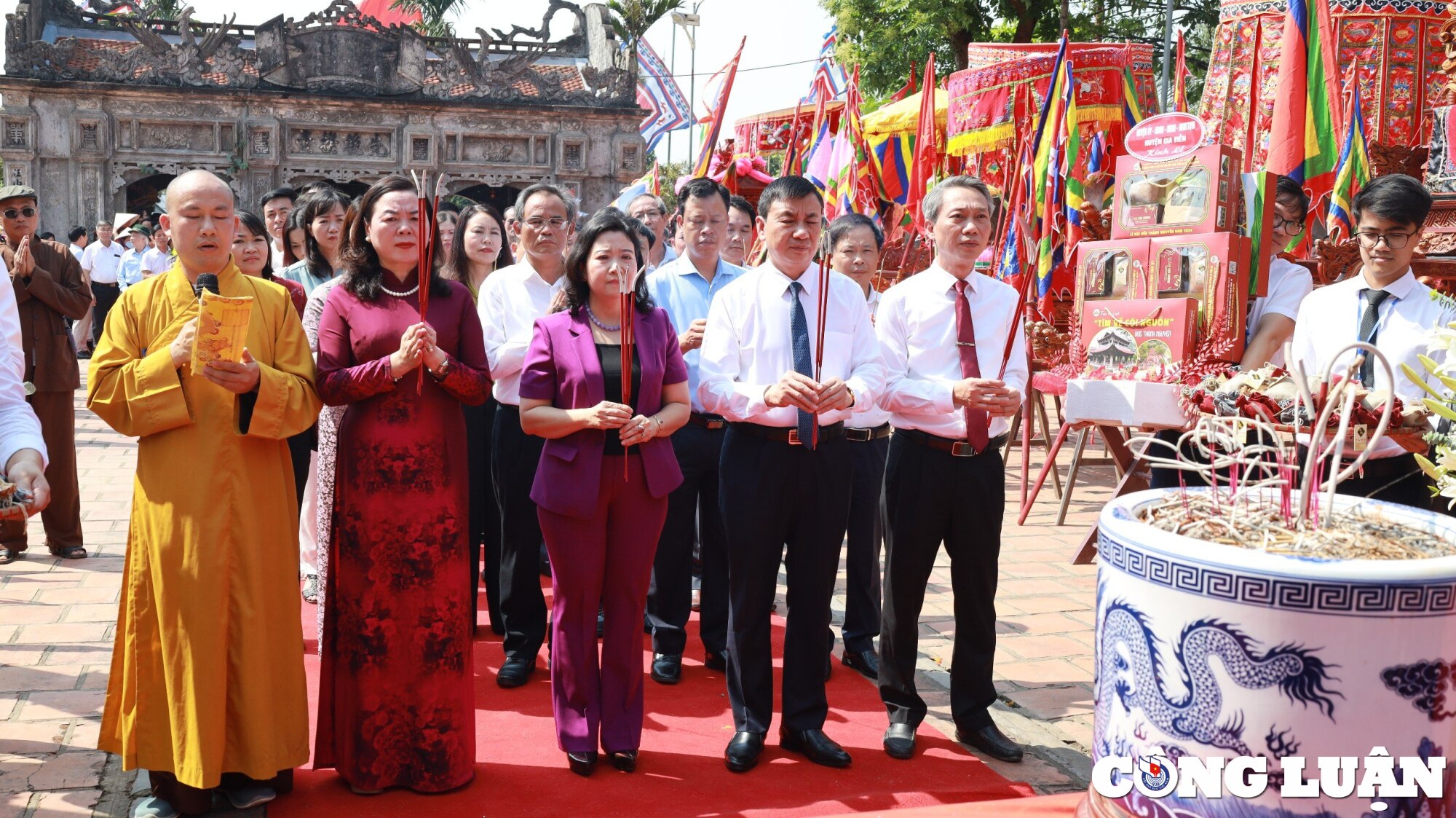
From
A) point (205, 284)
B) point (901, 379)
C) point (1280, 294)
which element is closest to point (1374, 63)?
point (1280, 294)

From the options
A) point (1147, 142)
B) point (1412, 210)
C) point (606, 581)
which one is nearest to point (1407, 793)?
point (606, 581)

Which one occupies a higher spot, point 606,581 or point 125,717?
point 606,581

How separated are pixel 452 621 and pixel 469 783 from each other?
435 mm

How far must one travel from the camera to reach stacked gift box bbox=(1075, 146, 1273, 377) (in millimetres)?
4555

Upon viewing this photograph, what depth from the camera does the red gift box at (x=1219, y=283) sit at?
4523mm

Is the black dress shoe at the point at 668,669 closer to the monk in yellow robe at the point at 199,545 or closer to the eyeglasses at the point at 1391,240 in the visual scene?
the monk in yellow robe at the point at 199,545

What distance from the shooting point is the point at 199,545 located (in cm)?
269

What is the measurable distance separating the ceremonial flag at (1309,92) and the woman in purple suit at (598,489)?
4007mm

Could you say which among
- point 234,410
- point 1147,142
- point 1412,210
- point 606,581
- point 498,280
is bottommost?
point 606,581

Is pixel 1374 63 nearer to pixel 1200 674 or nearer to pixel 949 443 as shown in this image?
pixel 949 443

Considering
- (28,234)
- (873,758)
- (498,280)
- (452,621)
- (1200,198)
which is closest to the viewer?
(452,621)

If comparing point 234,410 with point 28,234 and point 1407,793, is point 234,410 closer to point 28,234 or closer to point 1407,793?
point 1407,793

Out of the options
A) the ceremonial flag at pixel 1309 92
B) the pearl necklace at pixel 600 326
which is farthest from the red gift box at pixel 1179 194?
the pearl necklace at pixel 600 326

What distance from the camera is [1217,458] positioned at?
212 cm
